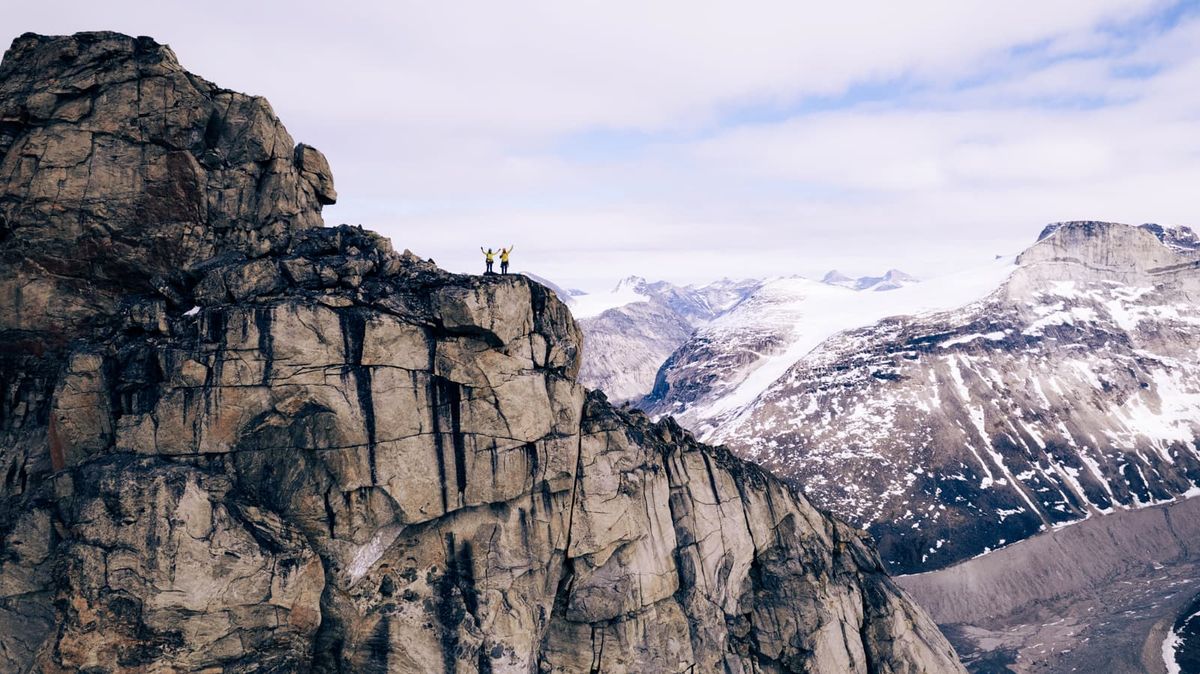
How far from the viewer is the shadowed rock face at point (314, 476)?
42.1 meters

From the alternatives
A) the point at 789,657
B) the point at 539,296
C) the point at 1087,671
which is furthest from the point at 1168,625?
the point at 539,296

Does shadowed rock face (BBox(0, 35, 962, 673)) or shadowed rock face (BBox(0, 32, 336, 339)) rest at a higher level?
shadowed rock face (BBox(0, 32, 336, 339))

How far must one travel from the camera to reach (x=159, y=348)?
4456cm

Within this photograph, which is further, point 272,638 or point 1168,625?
point 1168,625

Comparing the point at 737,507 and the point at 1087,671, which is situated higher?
the point at 737,507

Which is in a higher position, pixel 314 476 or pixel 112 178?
pixel 112 178

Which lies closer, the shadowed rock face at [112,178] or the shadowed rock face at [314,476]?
the shadowed rock face at [314,476]

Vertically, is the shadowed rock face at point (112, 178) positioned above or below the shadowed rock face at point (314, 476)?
above

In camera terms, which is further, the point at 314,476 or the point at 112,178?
the point at 112,178

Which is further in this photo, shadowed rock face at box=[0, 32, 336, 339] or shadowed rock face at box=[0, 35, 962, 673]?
shadowed rock face at box=[0, 32, 336, 339]

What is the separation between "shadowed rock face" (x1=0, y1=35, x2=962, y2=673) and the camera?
4209 cm

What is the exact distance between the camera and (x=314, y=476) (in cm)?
4556

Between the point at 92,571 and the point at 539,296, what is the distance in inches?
1219

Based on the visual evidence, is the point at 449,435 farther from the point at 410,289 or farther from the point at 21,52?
the point at 21,52
